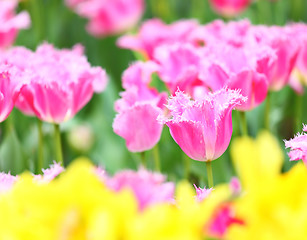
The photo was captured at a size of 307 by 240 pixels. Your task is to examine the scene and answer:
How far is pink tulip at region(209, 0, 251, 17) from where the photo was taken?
1.52 m

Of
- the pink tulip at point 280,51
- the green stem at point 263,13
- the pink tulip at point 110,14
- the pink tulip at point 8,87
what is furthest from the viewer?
the pink tulip at point 110,14

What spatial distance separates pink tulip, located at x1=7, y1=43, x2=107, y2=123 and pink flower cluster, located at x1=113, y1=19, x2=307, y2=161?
0.18 ft

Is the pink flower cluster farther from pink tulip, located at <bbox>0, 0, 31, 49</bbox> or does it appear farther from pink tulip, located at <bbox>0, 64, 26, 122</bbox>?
pink tulip, located at <bbox>0, 0, 31, 49</bbox>

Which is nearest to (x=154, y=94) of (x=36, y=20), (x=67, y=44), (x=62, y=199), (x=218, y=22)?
(x=218, y=22)

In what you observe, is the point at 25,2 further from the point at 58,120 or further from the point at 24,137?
the point at 58,120

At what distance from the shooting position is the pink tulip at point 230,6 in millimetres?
1521

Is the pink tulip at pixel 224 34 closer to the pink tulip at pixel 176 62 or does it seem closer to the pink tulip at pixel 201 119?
the pink tulip at pixel 176 62

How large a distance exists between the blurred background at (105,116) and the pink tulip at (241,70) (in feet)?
0.68

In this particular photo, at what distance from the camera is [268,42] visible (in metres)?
0.75

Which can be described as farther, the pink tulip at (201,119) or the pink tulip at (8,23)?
the pink tulip at (8,23)

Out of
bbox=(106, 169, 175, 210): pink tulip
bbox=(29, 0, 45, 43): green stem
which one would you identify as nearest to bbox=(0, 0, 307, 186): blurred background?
bbox=(29, 0, 45, 43): green stem

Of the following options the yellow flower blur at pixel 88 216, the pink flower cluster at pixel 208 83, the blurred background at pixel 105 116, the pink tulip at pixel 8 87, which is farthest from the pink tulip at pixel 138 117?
the yellow flower blur at pixel 88 216

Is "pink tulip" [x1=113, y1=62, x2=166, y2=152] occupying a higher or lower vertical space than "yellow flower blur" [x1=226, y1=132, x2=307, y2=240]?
lower

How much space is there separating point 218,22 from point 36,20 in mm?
701
